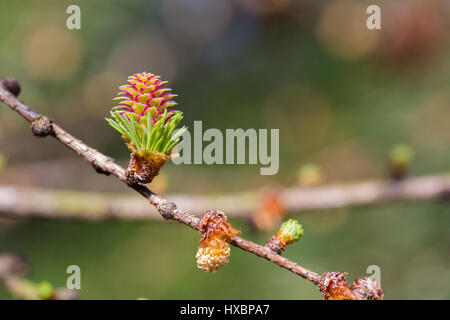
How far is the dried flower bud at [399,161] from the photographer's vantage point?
4.53 feet

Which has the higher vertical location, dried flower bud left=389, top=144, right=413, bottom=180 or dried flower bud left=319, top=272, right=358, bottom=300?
dried flower bud left=389, top=144, right=413, bottom=180

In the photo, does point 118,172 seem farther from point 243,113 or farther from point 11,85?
point 243,113

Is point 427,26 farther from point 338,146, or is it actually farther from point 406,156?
point 406,156

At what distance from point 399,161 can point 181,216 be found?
1.02 meters

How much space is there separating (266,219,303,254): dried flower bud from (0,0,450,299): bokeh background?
3.61ft

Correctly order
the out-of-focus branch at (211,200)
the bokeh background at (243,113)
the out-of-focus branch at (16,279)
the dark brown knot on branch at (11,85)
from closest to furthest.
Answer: the dark brown knot on branch at (11,85)
the out-of-focus branch at (16,279)
the out-of-focus branch at (211,200)
the bokeh background at (243,113)

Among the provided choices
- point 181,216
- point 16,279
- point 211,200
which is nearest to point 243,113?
point 211,200

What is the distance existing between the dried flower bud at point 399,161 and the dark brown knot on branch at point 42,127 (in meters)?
1.08

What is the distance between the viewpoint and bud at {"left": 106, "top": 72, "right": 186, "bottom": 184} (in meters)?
0.65

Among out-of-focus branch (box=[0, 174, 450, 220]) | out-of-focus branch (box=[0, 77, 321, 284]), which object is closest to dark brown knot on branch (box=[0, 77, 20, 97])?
out-of-focus branch (box=[0, 77, 321, 284])

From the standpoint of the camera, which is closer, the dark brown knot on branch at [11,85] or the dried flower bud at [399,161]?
the dark brown knot on branch at [11,85]

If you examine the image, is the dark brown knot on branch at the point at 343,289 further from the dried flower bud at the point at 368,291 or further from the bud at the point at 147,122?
the bud at the point at 147,122

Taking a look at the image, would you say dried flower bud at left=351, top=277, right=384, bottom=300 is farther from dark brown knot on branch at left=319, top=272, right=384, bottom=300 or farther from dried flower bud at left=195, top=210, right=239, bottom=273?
dried flower bud at left=195, top=210, right=239, bottom=273

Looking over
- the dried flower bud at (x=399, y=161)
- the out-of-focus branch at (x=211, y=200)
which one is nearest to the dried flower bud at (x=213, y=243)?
the out-of-focus branch at (x=211, y=200)
